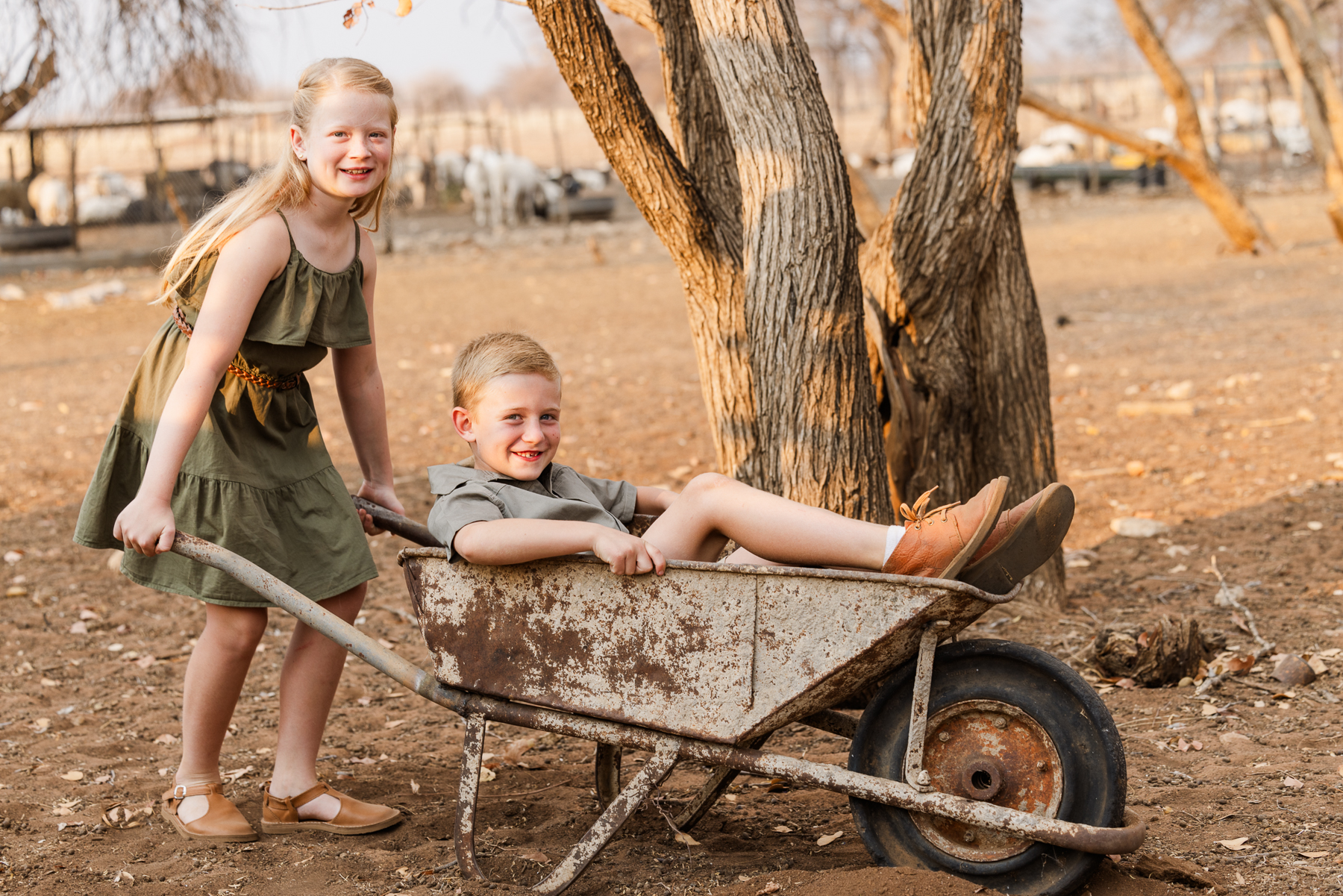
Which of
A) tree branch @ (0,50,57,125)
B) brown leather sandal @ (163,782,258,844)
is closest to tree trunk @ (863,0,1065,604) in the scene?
brown leather sandal @ (163,782,258,844)

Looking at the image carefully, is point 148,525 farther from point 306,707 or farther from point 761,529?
point 761,529

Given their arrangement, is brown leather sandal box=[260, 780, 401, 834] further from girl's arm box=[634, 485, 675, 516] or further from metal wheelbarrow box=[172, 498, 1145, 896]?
girl's arm box=[634, 485, 675, 516]

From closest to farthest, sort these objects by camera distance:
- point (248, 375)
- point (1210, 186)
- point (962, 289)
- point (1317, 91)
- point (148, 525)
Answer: point (148, 525)
point (248, 375)
point (962, 289)
point (1317, 91)
point (1210, 186)

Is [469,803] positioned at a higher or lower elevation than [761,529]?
lower

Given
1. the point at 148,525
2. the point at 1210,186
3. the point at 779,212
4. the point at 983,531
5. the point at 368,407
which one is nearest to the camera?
the point at 983,531

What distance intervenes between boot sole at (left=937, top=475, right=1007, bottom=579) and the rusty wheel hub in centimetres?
28

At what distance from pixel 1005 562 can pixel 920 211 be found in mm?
1898

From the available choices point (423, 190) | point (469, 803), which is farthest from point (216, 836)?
point (423, 190)

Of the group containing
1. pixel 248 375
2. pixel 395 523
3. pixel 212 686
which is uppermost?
pixel 248 375

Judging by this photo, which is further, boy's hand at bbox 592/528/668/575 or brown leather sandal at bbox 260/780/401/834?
brown leather sandal at bbox 260/780/401/834

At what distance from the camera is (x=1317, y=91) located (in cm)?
1156

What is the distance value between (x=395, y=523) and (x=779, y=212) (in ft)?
4.54

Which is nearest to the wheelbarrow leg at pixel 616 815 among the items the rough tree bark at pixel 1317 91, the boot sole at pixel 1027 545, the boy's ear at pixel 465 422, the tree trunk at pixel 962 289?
the boot sole at pixel 1027 545

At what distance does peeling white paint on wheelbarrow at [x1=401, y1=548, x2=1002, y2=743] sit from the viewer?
7.25 feet
